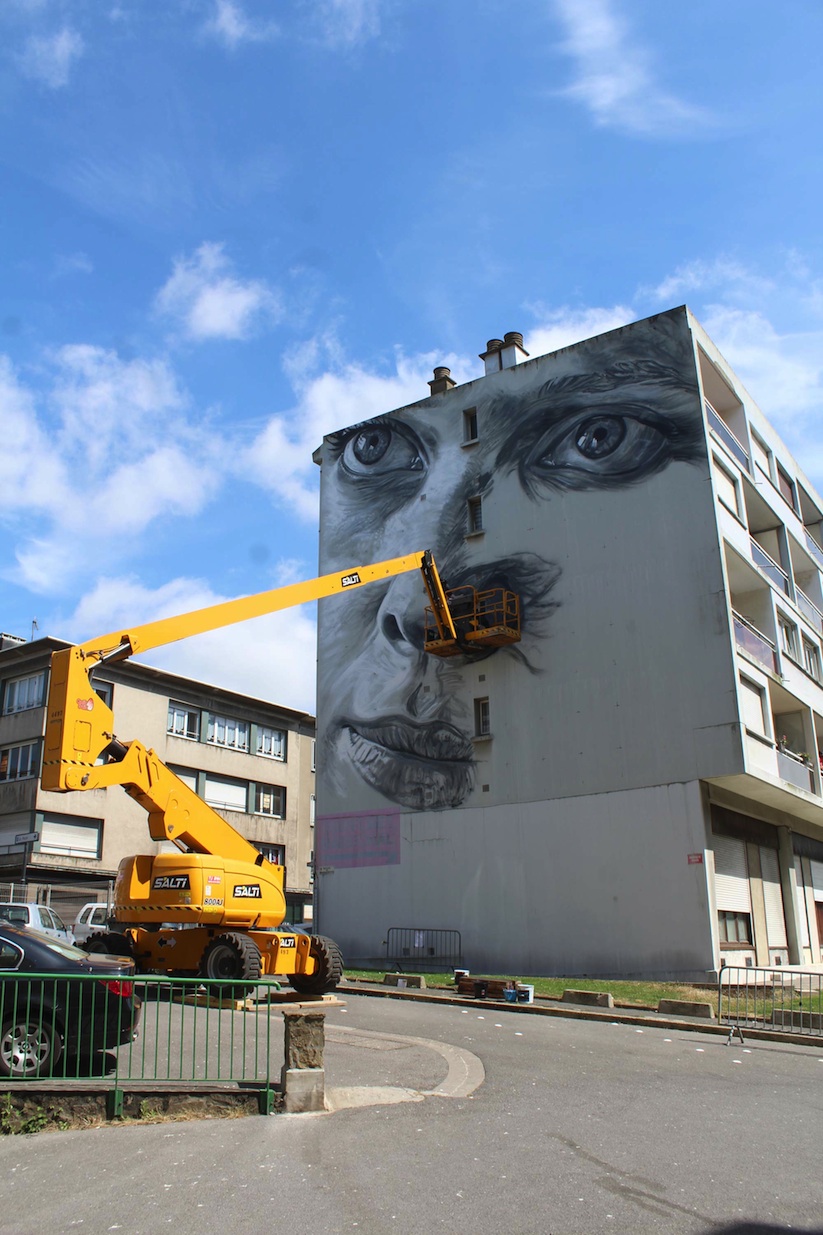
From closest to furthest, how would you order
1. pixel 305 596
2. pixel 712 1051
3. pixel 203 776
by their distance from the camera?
pixel 712 1051
pixel 305 596
pixel 203 776

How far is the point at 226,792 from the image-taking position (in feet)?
145

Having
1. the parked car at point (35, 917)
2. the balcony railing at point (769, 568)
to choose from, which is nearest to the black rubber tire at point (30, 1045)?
the parked car at point (35, 917)

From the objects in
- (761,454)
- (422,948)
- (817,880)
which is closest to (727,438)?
(761,454)

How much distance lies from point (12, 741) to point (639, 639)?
24508mm

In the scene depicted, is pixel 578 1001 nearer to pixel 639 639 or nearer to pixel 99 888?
pixel 639 639

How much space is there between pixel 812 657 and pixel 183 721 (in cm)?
2547

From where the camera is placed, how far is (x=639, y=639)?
27453mm

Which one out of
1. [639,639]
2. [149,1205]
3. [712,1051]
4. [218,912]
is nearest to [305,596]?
[218,912]

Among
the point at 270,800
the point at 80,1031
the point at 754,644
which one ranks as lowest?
the point at 80,1031

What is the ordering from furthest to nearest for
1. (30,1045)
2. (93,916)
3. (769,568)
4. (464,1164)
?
(769,568) → (93,916) → (30,1045) → (464,1164)

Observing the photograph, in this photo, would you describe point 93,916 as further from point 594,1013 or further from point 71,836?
point 594,1013

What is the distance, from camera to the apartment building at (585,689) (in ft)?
85.4

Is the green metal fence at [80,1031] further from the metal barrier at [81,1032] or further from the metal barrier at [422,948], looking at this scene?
the metal barrier at [422,948]

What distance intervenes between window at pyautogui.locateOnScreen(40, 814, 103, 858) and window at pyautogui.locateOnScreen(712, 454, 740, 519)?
2541 cm
